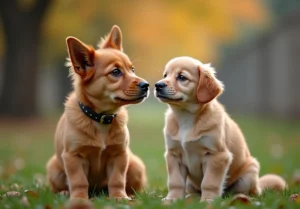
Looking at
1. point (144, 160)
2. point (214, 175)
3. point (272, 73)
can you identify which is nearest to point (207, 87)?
point (214, 175)

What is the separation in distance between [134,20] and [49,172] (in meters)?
14.8

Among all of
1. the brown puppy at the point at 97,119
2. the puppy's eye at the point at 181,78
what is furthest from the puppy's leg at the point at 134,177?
the puppy's eye at the point at 181,78

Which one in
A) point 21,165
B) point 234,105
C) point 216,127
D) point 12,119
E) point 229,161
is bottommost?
point 234,105

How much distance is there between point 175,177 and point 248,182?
0.77 metres

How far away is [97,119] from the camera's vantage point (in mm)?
4965

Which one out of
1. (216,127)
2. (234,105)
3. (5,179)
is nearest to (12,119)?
(5,179)

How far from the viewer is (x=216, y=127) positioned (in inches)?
188

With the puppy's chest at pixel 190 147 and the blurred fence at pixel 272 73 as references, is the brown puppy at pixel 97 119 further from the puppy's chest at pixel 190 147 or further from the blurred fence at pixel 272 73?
the blurred fence at pixel 272 73

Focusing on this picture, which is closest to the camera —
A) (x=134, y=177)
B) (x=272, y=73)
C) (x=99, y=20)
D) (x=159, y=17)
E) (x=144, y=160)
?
(x=134, y=177)

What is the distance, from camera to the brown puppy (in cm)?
483

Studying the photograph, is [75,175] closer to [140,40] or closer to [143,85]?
[143,85]

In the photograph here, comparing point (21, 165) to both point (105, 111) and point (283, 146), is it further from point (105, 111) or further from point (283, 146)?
point (283, 146)

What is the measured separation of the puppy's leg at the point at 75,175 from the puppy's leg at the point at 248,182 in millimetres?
1485

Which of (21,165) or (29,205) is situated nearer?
(29,205)
